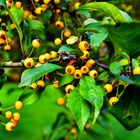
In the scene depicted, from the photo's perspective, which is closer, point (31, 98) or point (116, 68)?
point (116, 68)

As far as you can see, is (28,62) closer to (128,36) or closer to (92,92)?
(92,92)

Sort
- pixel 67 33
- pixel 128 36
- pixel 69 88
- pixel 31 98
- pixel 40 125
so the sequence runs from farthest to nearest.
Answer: pixel 40 125
pixel 67 33
pixel 31 98
pixel 69 88
pixel 128 36

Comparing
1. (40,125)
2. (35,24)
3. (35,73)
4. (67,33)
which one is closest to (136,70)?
(35,73)

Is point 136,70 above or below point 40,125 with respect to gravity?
above

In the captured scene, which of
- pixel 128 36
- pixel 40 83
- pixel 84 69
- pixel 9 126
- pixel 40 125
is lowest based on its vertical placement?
pixel 40 125

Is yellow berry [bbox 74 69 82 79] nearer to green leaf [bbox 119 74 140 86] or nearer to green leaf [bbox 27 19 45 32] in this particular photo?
green leaf [bbox 119 74 140 86]

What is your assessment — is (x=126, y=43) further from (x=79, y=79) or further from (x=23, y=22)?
(x=23, y=22)

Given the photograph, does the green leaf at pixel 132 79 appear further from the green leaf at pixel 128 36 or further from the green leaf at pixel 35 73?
the green leaf at pixel 35 73
